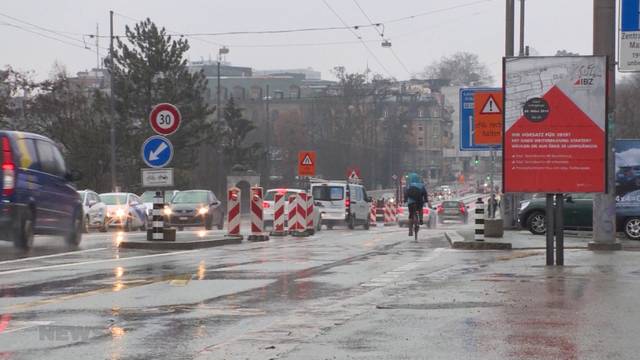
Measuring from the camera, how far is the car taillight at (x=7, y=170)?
57.1 ft

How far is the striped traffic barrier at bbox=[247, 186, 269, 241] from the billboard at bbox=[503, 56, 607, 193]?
9.99 metres

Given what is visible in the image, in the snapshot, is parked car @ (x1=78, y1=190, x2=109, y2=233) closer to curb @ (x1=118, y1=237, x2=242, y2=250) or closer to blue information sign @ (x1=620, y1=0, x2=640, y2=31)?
curb @ (x1=118, y1=237, x2=242, y2=250)

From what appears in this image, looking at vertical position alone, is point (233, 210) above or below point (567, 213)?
above

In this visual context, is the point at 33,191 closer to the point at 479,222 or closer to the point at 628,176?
the point at 479,222

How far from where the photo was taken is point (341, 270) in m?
14.7

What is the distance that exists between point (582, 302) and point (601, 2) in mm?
9140

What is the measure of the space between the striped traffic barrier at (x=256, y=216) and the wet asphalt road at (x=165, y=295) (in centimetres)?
463

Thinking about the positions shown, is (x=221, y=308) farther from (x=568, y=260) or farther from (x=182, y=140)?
(x=182, y=140)

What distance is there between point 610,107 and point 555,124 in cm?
307

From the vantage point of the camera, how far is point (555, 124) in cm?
1506

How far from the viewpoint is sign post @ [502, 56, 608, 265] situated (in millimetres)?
14867

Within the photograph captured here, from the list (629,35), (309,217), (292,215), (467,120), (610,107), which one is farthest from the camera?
(309,217)

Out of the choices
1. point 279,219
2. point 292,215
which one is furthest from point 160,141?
point 292,215

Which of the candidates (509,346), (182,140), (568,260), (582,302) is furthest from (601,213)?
(182,140)
